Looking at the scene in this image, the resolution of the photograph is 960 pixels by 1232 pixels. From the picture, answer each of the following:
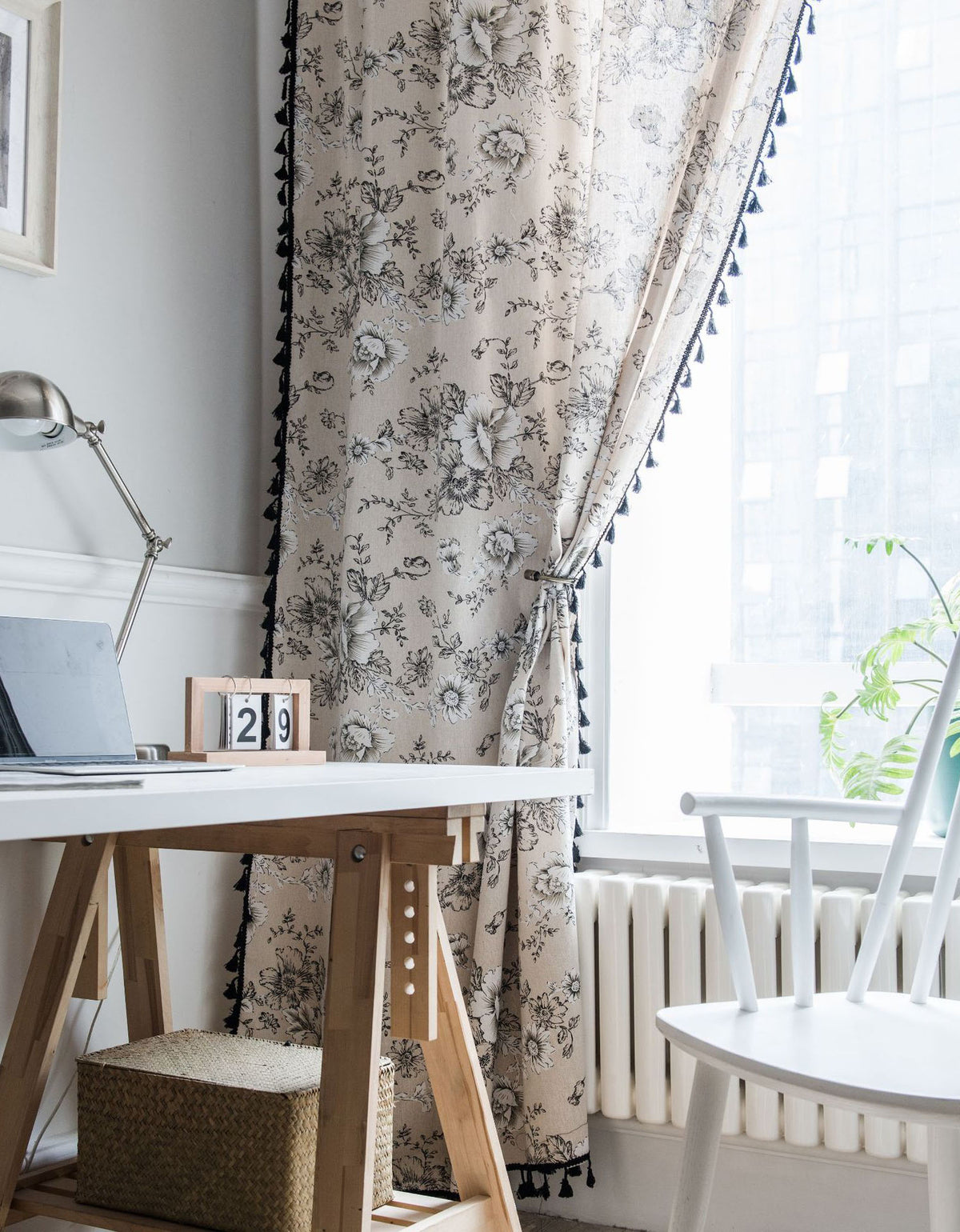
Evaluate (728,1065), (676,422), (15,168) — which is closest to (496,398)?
(676,422)

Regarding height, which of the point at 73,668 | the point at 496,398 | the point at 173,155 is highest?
the point at 173,155

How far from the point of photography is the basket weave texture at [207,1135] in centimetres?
148

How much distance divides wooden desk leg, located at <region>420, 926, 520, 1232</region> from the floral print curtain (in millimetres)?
295

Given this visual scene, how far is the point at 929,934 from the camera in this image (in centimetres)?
143

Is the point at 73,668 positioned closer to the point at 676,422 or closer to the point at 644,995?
the point at 644,995

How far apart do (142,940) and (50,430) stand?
76 cm

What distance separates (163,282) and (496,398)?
59cm

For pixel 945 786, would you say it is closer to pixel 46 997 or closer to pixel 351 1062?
pixel 351 1062

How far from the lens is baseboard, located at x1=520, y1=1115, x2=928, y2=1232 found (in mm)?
1823

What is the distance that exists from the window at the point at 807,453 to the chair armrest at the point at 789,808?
56 cm

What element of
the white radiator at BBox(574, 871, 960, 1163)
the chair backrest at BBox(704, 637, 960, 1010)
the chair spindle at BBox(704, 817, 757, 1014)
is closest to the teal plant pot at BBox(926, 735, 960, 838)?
the white radiator at BBox(574, 871, 960, 1163)

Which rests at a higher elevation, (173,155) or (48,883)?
(173,155)

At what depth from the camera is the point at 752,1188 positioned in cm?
191

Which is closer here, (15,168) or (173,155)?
(15,168)
